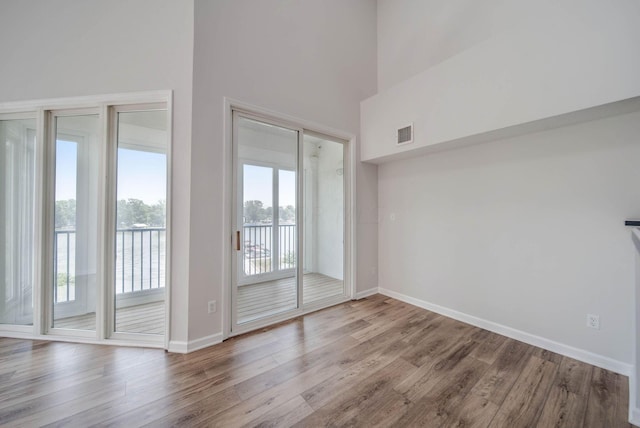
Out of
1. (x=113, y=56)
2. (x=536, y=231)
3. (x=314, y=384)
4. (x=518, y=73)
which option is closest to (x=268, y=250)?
(x=314, y=384)

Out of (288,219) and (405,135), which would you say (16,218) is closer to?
(288,219)

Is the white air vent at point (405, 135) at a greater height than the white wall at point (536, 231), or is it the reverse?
the white air vent at point (405, 135)

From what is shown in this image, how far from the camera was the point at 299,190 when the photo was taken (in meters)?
3.06

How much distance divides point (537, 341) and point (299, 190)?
298 cm

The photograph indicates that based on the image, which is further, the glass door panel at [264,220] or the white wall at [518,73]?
the glass door panel at [264,220]

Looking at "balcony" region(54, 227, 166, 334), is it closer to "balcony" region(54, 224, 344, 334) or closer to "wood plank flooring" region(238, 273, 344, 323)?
"balcony" region(54, 224, 344, 334)

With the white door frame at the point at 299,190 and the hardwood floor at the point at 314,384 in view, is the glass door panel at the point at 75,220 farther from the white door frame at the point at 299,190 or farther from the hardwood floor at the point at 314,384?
the white door frame at the point at 299,190

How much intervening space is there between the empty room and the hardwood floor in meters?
0.02

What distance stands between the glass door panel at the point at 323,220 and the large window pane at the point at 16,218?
3.01m

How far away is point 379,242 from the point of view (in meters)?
3.84

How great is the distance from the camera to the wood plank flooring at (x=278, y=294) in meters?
2.77

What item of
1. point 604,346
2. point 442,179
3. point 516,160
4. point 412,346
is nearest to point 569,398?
point 604,346

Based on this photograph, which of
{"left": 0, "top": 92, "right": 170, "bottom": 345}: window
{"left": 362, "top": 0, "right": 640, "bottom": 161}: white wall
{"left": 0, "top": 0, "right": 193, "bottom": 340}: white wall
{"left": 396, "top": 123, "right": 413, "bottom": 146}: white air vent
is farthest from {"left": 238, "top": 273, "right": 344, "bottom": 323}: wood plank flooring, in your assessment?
{"left": 396, "top": 123, "right": 413, "bottom": 146}: white air vent

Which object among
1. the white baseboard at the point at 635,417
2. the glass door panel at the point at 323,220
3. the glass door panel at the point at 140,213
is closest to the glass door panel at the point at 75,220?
the glass door panel at the point at 140,213
